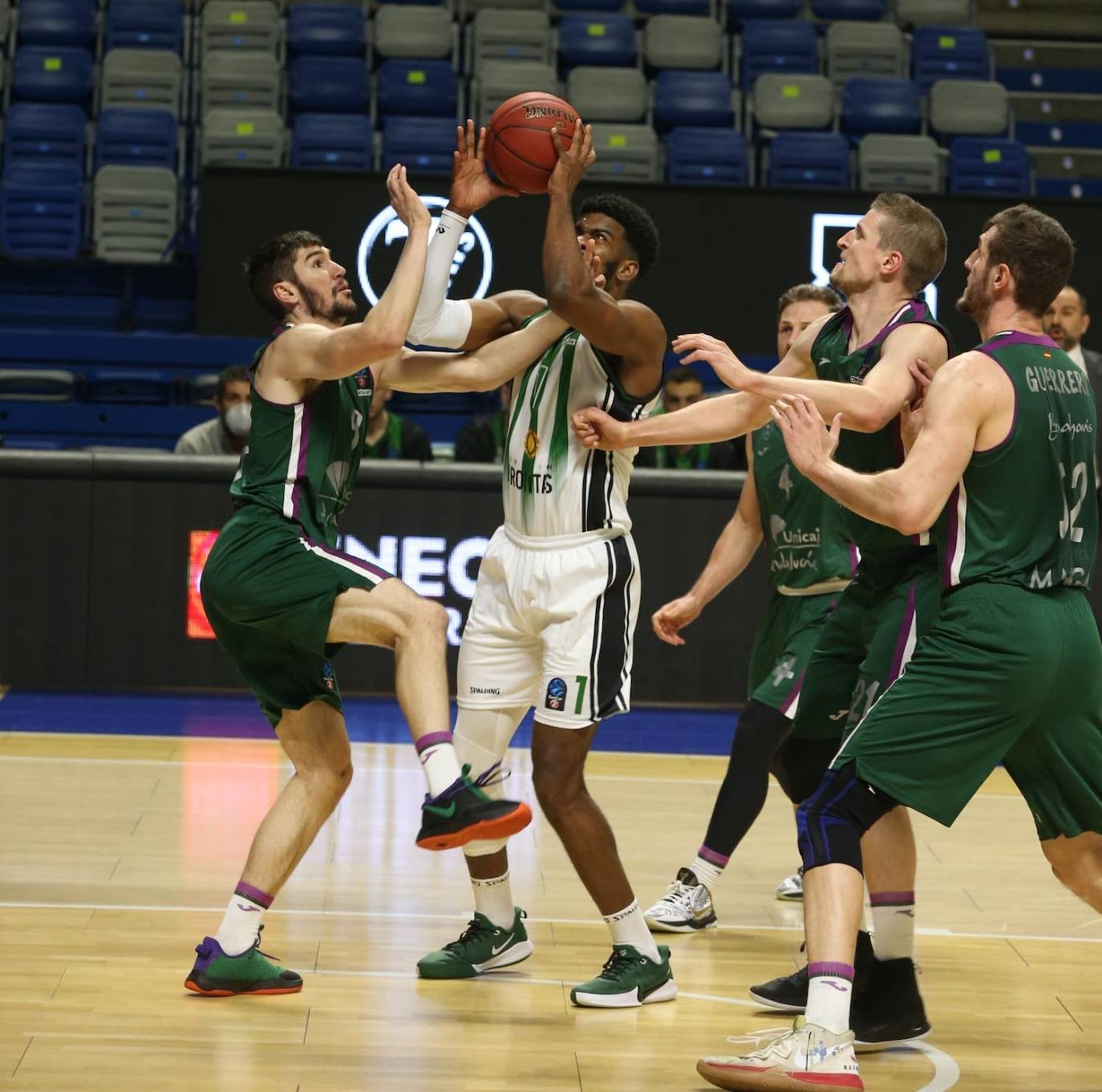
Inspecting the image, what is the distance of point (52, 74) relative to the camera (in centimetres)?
1452

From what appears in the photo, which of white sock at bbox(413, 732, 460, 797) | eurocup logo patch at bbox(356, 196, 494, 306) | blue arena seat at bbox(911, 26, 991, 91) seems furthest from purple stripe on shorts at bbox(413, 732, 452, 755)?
blue arena seat at bbox(911, 26, 991, 91)

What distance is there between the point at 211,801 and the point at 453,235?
10.5 ft

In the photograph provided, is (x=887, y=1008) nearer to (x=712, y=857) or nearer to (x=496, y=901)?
(x=496, y=901)

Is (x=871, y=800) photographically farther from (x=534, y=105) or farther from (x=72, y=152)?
(x=72, y=152)

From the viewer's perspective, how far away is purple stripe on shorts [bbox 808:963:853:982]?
3.58m

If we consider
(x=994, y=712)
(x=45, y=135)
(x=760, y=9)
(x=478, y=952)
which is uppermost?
(x=760, y=9)

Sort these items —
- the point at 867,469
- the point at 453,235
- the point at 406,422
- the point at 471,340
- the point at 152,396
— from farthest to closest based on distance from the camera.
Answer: the point at 152,396 < the point at 406,422 < the point at 471,340 < the point at 453,235 < the point at 867,469

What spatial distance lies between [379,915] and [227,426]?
4.82 m

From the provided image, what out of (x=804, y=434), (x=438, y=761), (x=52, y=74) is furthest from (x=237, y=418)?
(x=52, y=74)

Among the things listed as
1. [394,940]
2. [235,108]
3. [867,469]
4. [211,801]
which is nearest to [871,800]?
[867,469]

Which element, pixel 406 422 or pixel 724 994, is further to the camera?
pixel 406 422

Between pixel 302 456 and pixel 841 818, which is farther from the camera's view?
pixel 302 456

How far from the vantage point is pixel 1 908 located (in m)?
5.13

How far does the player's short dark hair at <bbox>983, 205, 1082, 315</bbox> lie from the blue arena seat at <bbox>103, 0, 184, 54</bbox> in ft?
40.3
